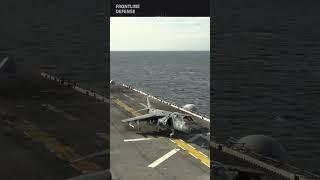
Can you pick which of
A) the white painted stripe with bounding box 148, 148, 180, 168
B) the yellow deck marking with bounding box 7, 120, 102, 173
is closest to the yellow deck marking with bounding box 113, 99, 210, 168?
the white painted stripe with bounding box 148, 148, 180, 168

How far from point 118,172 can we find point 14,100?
23501 millimetres

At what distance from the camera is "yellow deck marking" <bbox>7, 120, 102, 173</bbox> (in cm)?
2403

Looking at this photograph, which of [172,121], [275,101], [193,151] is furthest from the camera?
[275,101]

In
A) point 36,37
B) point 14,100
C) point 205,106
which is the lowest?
point 205,106

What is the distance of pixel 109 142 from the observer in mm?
32281

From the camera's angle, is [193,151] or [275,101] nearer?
[193,151]

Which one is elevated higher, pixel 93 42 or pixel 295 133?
pixel 93 42

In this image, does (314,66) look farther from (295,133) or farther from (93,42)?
(93,42)

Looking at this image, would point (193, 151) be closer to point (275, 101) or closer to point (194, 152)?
point (194, 152)

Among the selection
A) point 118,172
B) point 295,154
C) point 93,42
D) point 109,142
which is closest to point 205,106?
point 295,154

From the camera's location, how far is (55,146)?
1104 inches

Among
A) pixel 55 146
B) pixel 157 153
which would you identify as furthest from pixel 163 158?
pixel 55 146

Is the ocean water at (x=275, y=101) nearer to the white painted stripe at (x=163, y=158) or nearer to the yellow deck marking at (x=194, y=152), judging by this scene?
the yellow deck marking at (x=194, y=152)

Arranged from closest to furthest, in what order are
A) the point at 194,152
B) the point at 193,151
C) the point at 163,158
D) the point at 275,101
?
the point at 163,158, the point at 194,152, the point at 193,151, the point at 275,101
